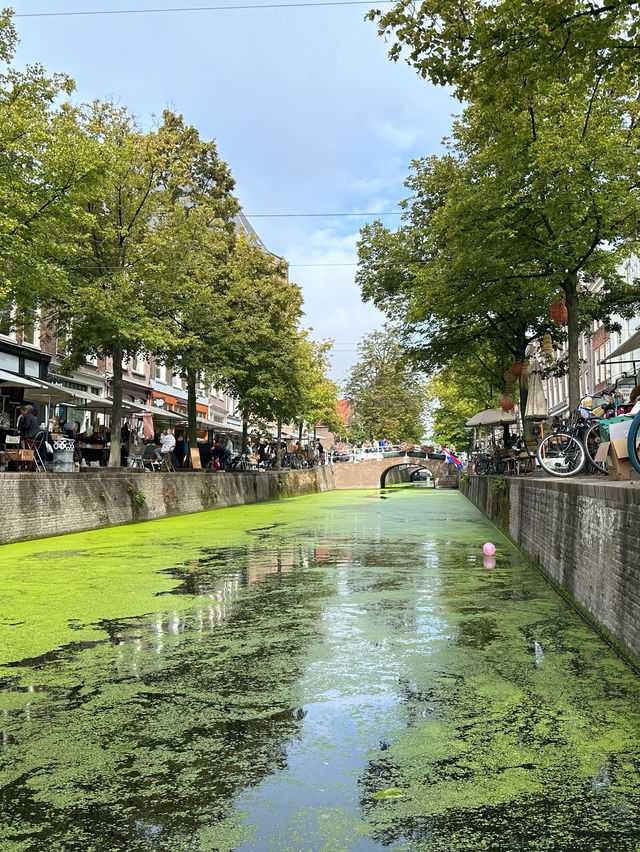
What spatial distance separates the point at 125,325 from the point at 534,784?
605 inches

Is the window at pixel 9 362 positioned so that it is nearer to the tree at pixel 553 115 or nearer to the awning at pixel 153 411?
the awning at pixel 153 411

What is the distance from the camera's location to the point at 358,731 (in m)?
3.54

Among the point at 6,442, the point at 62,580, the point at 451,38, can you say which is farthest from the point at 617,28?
the point at 6,442

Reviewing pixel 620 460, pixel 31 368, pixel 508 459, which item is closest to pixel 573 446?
pixel 620 460

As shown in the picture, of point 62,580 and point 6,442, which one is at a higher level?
point 6,442

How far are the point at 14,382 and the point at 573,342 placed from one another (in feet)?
35.4

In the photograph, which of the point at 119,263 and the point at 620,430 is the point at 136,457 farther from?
the point at 620,430

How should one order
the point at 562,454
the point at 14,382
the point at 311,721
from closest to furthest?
the point at 311,721, the point at 562,454, the point at 14,382

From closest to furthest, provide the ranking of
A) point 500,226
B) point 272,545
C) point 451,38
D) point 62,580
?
1. point 451,38
2. point 62,580
3. point 272,545
4. point 500,226

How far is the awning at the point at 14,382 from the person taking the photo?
14844 millimetres

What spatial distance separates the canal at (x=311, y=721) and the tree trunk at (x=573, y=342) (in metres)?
7.49

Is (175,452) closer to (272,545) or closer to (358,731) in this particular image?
(272,545)

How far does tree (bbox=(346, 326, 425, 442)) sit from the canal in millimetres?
54875

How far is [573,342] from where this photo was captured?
15.2 m
